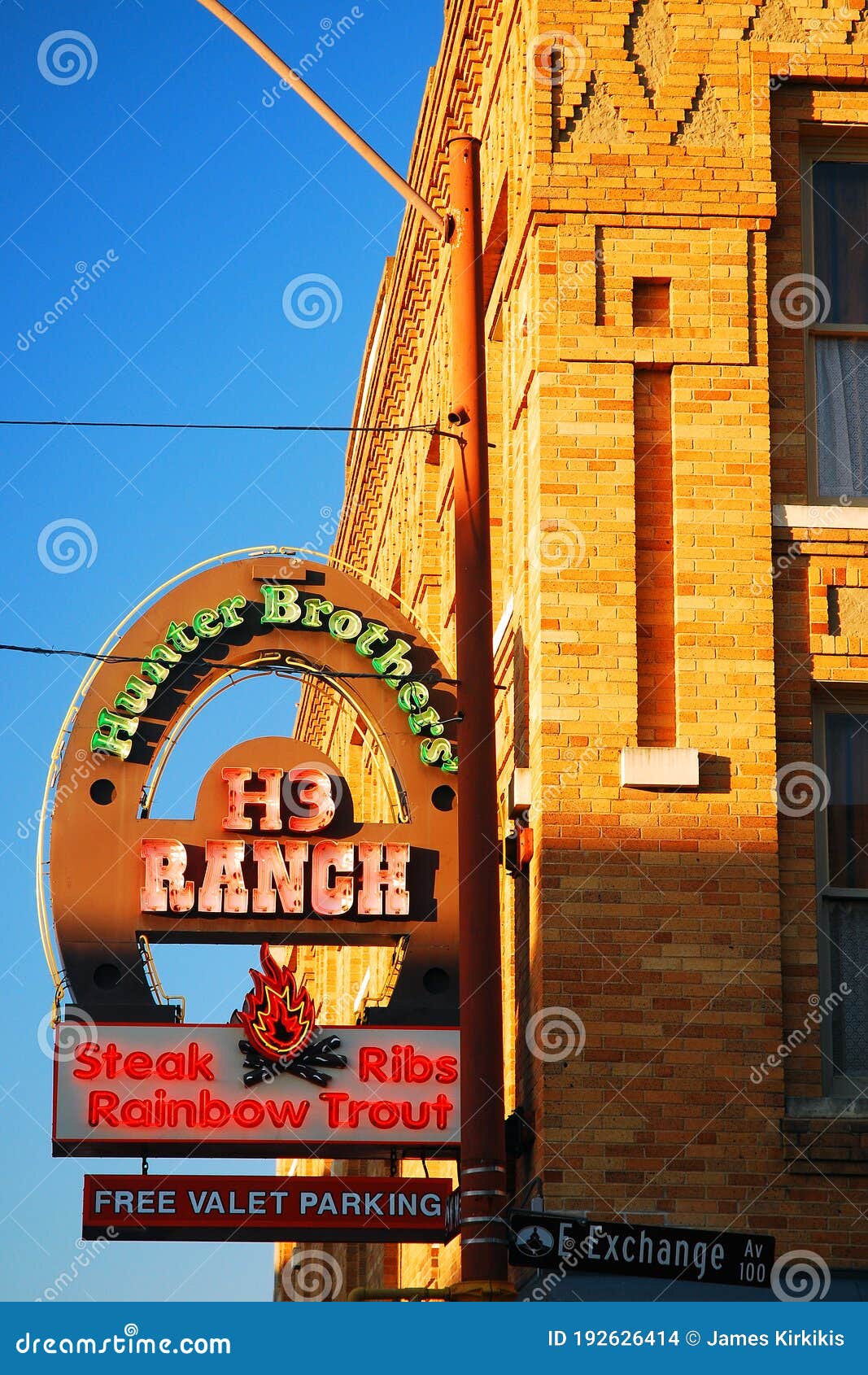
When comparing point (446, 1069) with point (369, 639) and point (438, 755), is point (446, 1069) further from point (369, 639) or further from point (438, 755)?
point (369, 639)

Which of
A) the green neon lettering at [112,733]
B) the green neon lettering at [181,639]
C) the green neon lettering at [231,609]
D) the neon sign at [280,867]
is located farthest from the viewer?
the green neon lettering at [231,609]

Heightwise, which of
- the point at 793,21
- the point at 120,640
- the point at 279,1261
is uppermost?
the point at 793,21

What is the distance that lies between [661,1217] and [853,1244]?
1192mm

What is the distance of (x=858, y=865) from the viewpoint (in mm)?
14148

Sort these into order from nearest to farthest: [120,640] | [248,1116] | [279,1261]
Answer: [248,1116] → [120,640] → [279,1261]

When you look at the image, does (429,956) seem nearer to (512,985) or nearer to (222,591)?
(512,985)

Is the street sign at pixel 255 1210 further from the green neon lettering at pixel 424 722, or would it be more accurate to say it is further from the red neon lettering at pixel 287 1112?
the green neon lettering at pixel 424 722

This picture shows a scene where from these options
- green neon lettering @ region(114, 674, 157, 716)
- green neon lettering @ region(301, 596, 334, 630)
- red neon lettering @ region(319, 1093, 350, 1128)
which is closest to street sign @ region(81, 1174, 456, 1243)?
red neon lettering @ region(319, 1093, 350, 1128)

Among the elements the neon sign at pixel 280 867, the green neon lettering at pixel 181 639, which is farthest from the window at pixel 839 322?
the green neon lettering at pixel 181 639

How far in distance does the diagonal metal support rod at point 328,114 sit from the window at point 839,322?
152 inches

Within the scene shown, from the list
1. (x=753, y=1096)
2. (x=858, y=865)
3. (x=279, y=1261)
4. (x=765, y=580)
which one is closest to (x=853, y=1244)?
(x=753, y=1096)

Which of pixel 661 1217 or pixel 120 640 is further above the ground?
pixel 120 640

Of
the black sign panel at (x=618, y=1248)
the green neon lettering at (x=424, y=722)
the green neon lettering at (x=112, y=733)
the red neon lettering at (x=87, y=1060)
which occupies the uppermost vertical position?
the green neon lettering at (x=424, y=722)

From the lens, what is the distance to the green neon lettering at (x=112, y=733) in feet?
48.4
